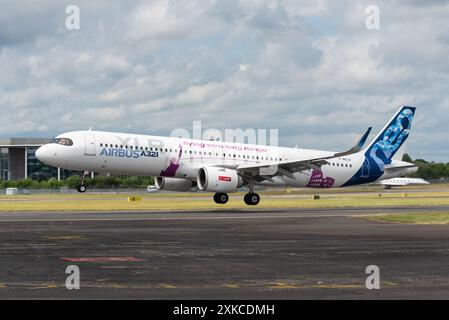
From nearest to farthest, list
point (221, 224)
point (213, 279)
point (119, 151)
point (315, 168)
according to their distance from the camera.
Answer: point (213, 279) → point (221, 224) → point (119, 151) → point (315, 168)

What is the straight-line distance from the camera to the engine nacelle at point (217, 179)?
51.1m

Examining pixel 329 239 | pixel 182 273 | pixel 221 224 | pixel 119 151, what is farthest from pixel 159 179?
pixel 182 273

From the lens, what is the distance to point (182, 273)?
17.1 metres

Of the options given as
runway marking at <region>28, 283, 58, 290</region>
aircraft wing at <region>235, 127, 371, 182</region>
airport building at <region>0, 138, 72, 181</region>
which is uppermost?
airport building at <region>0, 138, 72, 181</region>

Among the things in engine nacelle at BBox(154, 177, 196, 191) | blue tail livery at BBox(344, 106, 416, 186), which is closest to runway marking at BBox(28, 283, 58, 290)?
engine nacelle at BBox(154, 177, 196, 191)

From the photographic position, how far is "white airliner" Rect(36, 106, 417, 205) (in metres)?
50.4

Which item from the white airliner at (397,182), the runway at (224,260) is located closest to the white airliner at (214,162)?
the runway at (224,260)

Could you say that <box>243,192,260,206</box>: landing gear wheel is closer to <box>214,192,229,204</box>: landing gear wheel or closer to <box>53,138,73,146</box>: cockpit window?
<box>214,192,229,204</box>: landing gear wheel

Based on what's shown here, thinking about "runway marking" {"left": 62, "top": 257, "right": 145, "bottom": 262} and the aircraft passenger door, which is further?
the aircraft passenger door

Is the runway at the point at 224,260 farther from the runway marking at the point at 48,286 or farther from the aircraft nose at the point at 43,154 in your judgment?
the aircraft nose at the point at 43,154

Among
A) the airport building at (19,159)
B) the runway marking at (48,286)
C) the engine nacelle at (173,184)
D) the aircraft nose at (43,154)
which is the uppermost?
the airport building at (19,159)

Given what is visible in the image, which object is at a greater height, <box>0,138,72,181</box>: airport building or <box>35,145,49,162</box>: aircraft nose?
<box>0,138,72,181</box>: airport building
